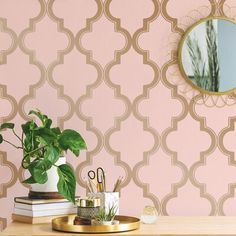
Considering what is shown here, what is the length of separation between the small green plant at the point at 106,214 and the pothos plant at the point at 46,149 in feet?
0.37

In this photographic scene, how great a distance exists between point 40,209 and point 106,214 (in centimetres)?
25

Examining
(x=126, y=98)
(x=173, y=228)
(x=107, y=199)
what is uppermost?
(x=126, y=98)

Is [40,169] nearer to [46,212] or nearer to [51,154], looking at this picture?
[51,154]

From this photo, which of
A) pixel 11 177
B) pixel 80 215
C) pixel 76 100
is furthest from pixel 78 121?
pixel 80 215

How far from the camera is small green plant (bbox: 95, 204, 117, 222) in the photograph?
85.7 inches

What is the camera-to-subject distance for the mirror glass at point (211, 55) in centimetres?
260

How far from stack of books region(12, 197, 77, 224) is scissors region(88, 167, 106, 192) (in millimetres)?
125

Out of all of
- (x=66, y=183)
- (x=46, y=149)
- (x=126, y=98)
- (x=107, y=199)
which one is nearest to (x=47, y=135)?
(x=46, y=149)

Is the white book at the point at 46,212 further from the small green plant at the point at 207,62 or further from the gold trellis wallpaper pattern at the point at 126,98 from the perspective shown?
the small green plant at the point at 207,62

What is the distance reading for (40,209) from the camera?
227cm

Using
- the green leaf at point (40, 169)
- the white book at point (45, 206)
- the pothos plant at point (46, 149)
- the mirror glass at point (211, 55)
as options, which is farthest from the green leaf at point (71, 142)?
the mirror glass at point (211, 55)

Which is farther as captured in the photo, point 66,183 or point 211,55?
point 211,55

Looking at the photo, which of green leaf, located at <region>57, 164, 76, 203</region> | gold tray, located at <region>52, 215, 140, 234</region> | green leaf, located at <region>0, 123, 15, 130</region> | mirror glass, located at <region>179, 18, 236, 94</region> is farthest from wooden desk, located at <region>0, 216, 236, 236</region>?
mirror glass, located at <region>179, 18, 236, 94</region>

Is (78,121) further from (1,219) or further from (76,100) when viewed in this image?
(1,219)
